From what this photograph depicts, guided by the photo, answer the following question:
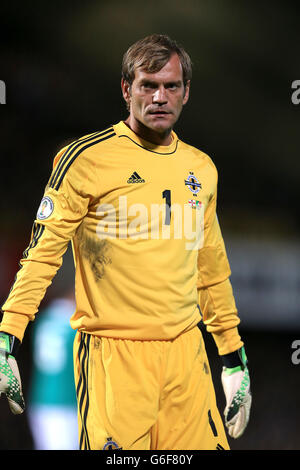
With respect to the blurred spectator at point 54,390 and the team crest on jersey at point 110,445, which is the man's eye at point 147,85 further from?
the blurred spectator at point 54,390

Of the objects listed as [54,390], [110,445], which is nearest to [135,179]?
[110,445]

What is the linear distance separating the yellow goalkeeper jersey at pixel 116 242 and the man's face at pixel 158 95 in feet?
0.31

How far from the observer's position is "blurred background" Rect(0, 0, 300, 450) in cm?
452

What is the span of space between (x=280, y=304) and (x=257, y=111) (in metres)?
1.89

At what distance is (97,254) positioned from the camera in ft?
6.65

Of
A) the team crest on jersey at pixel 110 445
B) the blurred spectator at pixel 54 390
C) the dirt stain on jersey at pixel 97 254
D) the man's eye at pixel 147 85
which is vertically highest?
the man's eye at pixel 147 85

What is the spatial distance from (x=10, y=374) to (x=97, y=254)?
1.45ft

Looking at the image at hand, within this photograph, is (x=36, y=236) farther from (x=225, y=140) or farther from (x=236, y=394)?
(x=225, y=140)

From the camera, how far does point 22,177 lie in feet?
17.8

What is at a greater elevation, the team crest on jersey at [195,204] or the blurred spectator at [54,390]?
the team crest on jersey at [195,204]

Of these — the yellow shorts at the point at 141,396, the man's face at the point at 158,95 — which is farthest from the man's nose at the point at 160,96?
the yellow shorts at the point at 141,396

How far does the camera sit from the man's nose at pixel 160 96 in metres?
2.03

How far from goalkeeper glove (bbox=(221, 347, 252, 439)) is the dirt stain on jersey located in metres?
0.62

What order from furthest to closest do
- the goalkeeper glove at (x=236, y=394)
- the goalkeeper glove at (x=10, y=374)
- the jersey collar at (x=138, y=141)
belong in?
1. the goalkeeper glove at (x=236, y=394)
2. the jersey collar at (x=138, y=141)
3. the goalkeeper glove at (x=10, y=374)
